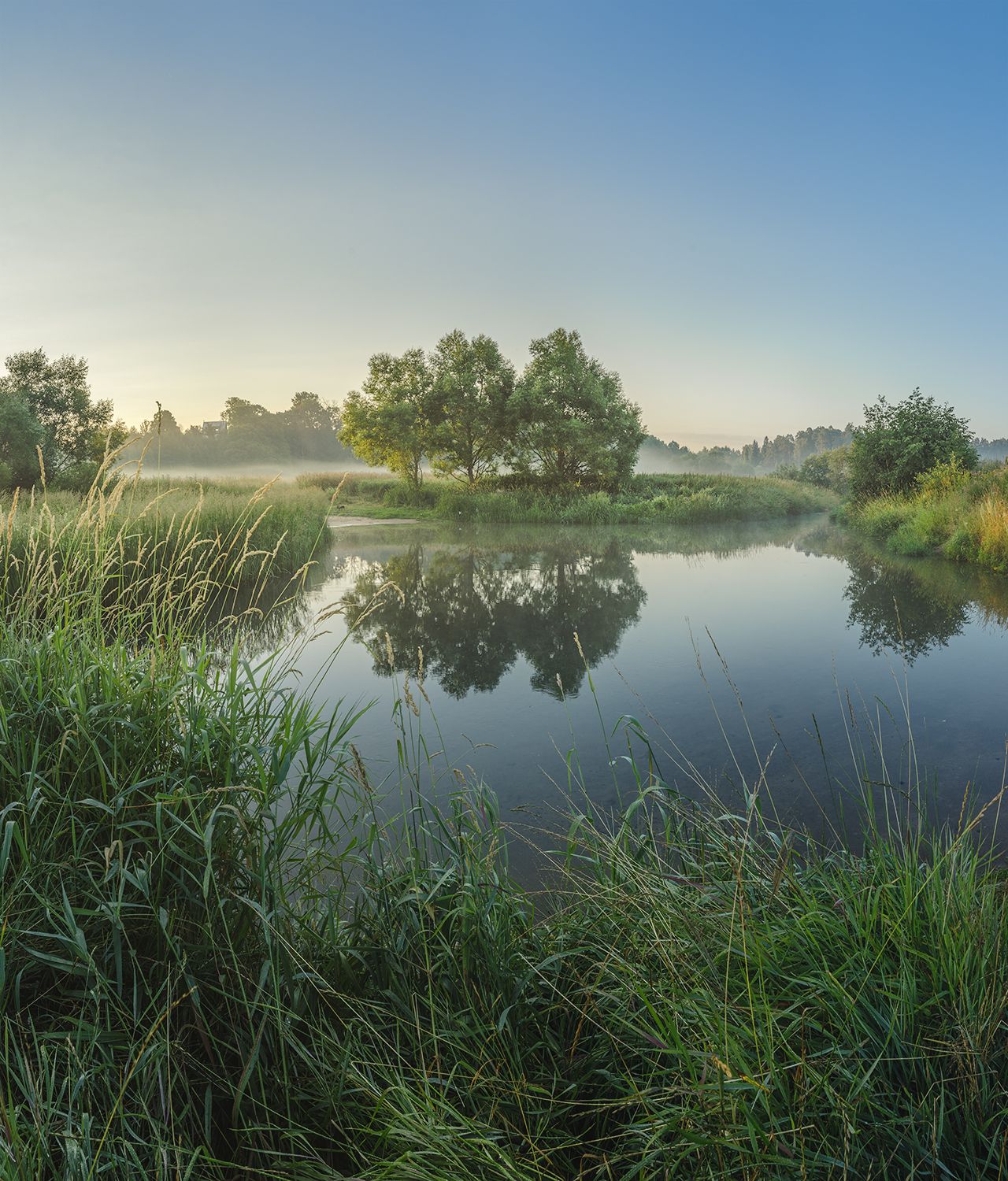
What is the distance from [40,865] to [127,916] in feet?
0.87

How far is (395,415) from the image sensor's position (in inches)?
1032

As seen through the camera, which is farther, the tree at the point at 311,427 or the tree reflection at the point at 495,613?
the tree at the point at 311,427

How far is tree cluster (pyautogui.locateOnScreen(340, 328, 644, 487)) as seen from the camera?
26.1 metres

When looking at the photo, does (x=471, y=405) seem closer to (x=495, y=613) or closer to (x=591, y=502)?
(x=591, y=502)

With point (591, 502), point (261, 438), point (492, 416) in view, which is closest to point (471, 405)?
point (492, 416)

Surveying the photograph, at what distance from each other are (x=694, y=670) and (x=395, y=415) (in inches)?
909

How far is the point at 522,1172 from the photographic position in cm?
119

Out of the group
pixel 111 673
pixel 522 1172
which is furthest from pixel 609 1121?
pixel 111 673

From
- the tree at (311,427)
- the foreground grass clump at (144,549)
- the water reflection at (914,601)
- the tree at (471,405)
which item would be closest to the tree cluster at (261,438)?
the tree at (311,427)

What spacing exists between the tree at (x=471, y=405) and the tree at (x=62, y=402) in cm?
1307

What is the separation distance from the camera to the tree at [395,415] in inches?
1035

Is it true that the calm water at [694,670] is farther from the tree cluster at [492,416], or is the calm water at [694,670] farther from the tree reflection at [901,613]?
the tree cluster at [492,416]

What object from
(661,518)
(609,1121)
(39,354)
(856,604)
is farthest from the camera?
(39,354)

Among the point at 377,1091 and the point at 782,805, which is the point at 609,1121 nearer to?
the point at 377,1091
